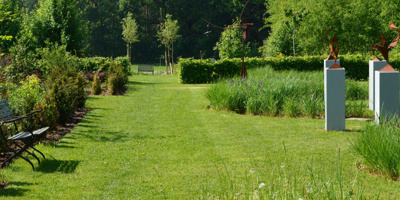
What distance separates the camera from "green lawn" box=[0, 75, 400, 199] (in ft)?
16.1

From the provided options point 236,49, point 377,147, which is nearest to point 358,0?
point 236,49

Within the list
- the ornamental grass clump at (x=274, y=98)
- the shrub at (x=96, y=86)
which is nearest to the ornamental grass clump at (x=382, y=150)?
the ornamental grass clump at (x=274, y=98)

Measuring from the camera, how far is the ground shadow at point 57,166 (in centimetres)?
633

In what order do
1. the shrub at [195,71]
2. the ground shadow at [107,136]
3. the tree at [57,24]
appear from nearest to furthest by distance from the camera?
1. the ground shadow at [107,136]
2. the tree at [57,24]
3. the shrub at [195,71]

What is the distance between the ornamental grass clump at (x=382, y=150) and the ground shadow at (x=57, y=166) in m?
4.03

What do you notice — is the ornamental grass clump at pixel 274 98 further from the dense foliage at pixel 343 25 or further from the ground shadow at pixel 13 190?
the dense foliage at pixel 343 25

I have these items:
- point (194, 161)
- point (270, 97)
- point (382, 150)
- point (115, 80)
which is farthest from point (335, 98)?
point (115, 80)

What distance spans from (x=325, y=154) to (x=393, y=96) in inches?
65.4

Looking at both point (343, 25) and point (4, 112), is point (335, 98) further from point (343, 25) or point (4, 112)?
point (343, 25)

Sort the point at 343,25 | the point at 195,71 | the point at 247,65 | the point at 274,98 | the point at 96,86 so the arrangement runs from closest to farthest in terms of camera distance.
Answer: the point at 274,98, the point at 96,86, the point at 195,71, the point at 247,65, the point at 343,25

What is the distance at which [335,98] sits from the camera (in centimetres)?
873

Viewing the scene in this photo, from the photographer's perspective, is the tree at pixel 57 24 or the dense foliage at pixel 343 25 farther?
the dense foliage at pixel 343 25

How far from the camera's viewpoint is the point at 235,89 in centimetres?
1196

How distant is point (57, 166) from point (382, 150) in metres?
4.49
